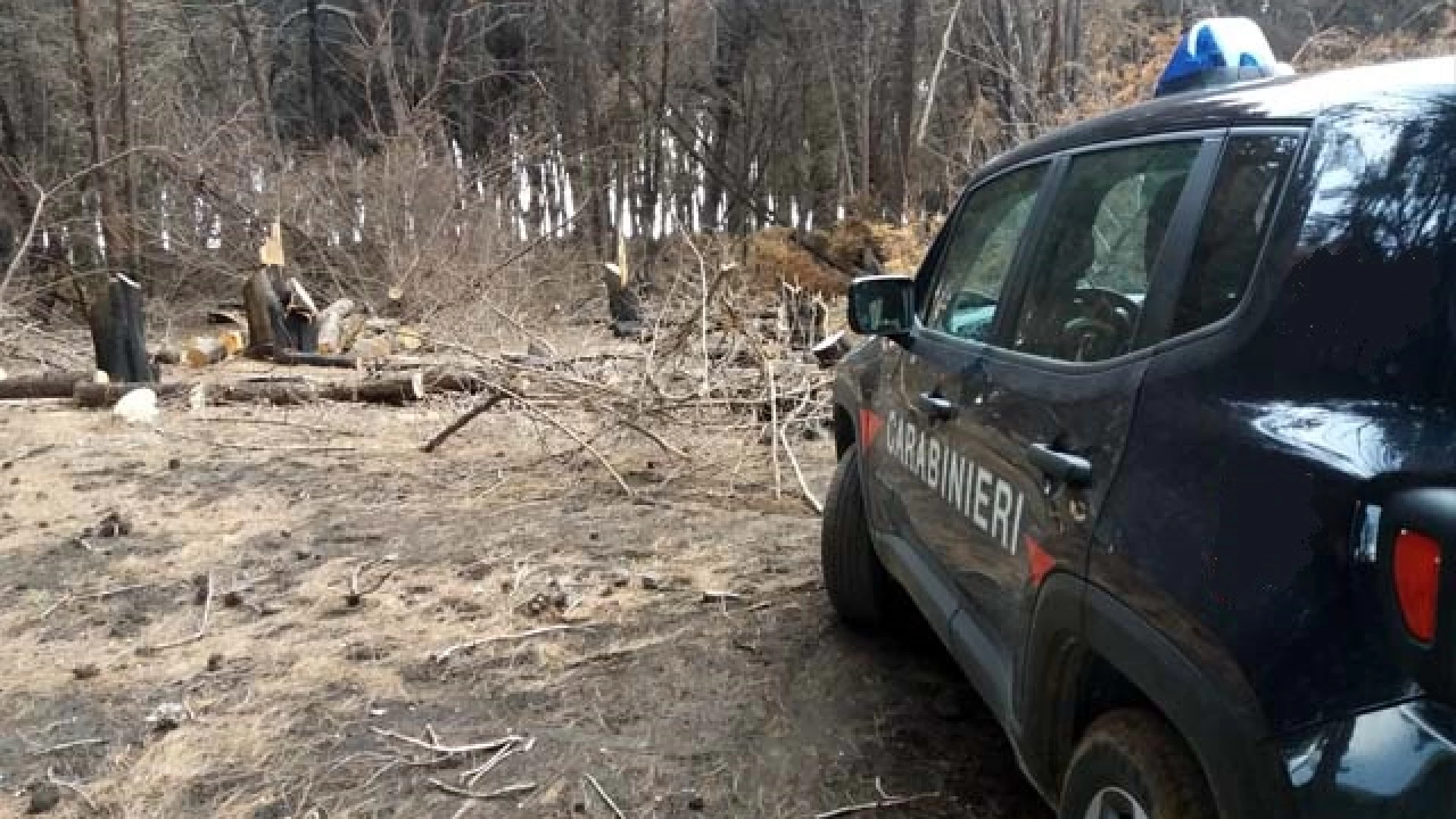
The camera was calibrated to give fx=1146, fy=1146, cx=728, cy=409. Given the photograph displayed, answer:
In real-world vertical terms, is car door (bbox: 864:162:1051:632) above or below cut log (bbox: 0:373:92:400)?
above

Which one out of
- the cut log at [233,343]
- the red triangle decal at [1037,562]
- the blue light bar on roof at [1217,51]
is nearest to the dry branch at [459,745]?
the red triangle decal at [1037,562]

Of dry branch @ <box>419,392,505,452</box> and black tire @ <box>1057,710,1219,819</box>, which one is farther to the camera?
dry branch @ <box>419,392,505,452</box>

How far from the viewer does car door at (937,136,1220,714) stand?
203cm

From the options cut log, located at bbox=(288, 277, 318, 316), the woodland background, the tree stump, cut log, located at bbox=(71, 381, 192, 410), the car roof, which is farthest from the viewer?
the woodland background

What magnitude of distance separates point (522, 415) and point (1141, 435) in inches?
273

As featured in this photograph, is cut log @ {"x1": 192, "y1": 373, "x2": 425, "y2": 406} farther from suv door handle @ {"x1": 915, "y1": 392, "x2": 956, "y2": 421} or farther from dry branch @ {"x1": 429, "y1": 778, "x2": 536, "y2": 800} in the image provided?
suv door handle @ {"x1": 915, "y1": 392, "x2": 956, "y2": 421}

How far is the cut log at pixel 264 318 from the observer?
12430 mm

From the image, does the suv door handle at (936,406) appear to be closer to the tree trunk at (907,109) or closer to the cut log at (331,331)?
the cut log at (331,331)

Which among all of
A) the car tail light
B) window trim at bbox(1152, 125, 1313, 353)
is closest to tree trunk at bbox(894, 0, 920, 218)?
window trim at bbox(1152, 125, 1313, 353)

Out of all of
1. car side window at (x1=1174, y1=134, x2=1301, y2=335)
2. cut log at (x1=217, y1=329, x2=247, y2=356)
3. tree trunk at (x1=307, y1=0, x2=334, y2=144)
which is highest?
tree trunk at (x1=307, y1=0, x2=334, y2=144)

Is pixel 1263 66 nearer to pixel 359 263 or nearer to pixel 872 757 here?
pixel 872 757

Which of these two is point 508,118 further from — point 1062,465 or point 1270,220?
point 1270,220

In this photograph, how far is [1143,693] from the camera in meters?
1.94

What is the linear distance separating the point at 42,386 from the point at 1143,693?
10.4 meters
